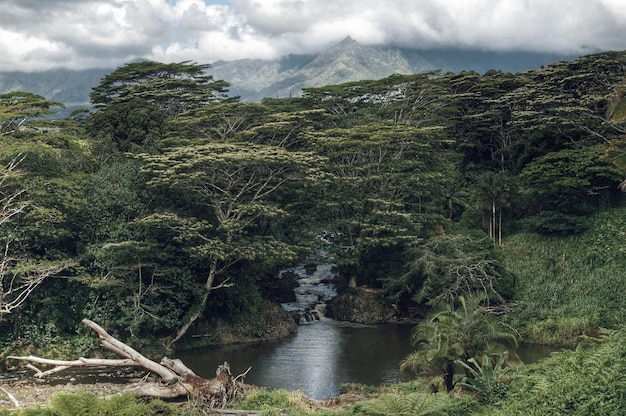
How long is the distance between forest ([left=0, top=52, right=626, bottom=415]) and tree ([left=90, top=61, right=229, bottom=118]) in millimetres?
4874

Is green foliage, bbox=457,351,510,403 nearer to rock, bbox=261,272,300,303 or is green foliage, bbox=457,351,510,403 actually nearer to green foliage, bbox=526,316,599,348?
green foliage, bbox=526,316,599,348

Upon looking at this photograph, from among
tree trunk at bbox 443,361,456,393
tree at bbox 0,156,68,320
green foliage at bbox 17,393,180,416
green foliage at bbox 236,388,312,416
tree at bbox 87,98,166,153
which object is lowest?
green foliage at bbox 236,388,312,416

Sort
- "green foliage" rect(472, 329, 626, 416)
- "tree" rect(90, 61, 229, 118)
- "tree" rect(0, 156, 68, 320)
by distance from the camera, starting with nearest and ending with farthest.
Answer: "green foliage" rect(472, 329, 626, 416), "tree" rect(0, 156, 68, 320), "tree" rect(90, 61, 229, 118)

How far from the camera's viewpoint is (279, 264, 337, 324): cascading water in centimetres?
3417

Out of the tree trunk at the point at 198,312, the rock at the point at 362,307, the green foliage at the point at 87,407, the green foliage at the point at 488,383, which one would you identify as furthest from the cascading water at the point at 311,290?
the green foliage at the point at 87,407

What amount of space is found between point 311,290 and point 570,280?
14515 mm

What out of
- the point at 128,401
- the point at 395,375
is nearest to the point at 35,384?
the point at 128,401

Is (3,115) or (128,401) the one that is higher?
(3,115)

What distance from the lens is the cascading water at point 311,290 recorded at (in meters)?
34.2

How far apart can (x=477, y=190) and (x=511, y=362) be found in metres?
18.7

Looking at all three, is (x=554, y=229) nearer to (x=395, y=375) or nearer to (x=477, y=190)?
(x=477, y=190)

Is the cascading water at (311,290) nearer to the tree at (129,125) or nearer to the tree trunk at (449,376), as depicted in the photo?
the tree at (129,125)

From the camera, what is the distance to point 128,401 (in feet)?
41.0

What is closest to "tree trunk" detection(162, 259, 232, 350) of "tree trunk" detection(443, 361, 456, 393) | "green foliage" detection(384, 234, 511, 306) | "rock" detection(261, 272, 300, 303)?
"rock" detection(261, 272, 300, 303)
